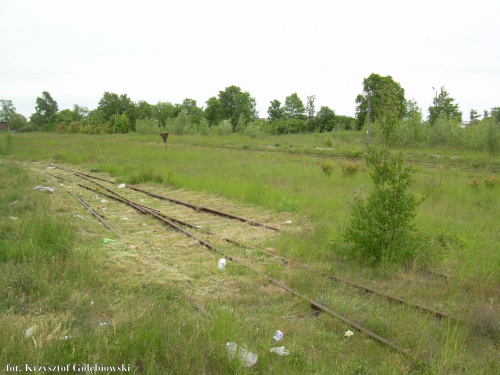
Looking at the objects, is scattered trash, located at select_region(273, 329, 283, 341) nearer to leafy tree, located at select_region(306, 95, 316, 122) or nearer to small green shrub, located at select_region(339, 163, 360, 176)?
small green shrub, located at select_region(339, 163, 360, 176)

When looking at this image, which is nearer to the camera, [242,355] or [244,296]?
[242,355]

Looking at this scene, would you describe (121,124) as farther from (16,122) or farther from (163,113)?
(16,122)

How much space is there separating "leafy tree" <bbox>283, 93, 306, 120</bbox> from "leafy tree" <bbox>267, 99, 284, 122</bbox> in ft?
5.96

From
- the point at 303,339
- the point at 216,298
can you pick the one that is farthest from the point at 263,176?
the point at 303,339

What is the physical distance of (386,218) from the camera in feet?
21.2

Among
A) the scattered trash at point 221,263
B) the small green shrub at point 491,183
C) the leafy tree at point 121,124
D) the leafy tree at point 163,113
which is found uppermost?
the leafy tree at point 163,113

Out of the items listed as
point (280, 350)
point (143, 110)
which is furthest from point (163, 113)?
point (280, 350)

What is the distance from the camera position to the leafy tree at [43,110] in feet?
389

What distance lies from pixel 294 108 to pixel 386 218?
279ft

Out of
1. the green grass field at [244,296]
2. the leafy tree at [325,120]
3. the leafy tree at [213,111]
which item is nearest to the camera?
the green grass field at [244,296]

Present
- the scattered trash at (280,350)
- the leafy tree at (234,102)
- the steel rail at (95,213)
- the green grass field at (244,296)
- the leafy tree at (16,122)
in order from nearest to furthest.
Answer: the green grass field at (244,296), the scattered trash at (280,350), the steel rail at (95,213), the leafy tree at (234,102), the leafy tree at (16,122)

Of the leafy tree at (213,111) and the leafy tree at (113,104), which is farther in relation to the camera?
Answer: the leafy tree at (113,104)

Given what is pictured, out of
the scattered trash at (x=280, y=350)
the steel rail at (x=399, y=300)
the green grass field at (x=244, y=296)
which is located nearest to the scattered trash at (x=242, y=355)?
the green grass field at (x=244, y=296)

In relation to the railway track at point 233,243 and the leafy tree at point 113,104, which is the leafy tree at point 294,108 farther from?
the railway track at point 233,243
